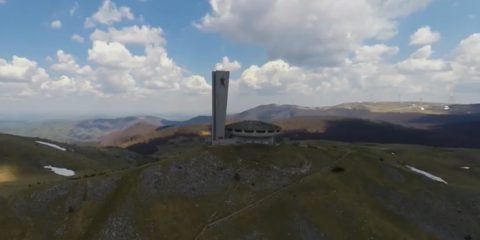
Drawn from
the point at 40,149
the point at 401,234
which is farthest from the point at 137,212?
the point at 40,149

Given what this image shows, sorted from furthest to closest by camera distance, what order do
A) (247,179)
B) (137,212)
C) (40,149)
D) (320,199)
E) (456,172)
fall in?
(40,149) < (456,172) < (247,179) < (320,199) < (137,212)

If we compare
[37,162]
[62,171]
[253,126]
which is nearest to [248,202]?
[253,126]

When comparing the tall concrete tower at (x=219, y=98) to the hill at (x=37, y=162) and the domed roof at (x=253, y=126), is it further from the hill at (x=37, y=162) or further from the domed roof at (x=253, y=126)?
the hill at (x=37, y=162)

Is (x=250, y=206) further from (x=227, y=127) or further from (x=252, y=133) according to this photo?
(x=227, y=127)

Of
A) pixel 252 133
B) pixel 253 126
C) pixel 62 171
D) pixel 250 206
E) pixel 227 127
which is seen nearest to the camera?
pixel 250 206

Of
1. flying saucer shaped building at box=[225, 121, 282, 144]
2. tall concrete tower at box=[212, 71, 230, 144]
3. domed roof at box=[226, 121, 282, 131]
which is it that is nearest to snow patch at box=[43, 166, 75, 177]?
tall concrete tower at box=[212, 71, 230, 144]

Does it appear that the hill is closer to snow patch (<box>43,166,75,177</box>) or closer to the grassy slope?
snow patch (<box>43,166,75,177</box>)

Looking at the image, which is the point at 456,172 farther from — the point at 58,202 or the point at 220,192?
the point at 58,202
